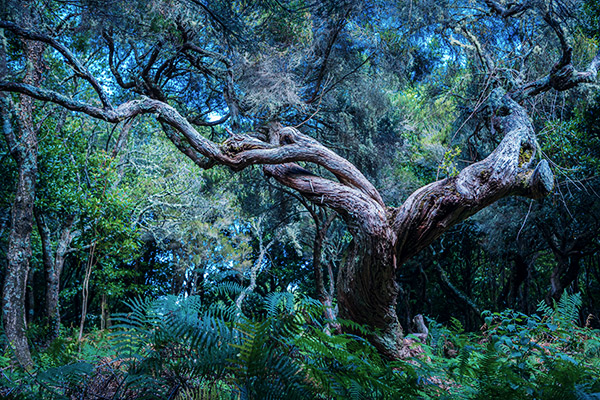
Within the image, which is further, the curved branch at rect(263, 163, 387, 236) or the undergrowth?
the curved branch at rect(263, 163, 387, 236)

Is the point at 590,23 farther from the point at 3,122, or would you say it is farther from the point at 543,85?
the point at 3,122

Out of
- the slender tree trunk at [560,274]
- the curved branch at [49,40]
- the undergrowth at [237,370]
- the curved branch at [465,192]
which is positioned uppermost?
the curved branch at [49,40]

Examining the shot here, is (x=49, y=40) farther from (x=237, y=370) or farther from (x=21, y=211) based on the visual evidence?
(x=21, y=211)

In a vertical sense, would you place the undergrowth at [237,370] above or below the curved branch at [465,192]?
below

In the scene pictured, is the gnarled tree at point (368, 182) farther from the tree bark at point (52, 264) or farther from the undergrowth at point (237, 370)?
the tree bark at point (52, 264)

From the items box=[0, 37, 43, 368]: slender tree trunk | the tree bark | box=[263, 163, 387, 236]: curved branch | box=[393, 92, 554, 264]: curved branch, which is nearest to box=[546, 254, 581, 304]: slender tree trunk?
box=[393, 92, 554, 264]: curved branch

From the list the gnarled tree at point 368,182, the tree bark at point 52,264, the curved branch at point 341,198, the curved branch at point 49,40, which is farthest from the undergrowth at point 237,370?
the tree bark at point 52,264

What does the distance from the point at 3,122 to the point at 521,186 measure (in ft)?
27.4

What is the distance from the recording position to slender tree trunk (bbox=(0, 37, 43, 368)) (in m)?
6.46

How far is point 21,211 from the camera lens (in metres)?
6.83

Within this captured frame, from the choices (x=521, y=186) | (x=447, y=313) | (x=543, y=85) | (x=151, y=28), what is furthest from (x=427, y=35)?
(x=447, y=313)

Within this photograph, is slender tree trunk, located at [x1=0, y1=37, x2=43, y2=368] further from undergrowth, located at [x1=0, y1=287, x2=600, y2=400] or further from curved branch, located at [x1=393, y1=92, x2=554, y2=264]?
curved branch, located at [x1=393, y1=92, x2=554, y2=264]

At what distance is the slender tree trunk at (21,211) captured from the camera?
6461mm

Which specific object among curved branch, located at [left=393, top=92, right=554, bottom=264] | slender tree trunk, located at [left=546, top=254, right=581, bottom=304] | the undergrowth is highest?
curved branch, located at [left=393, top=92, right=554, bottom=264]
